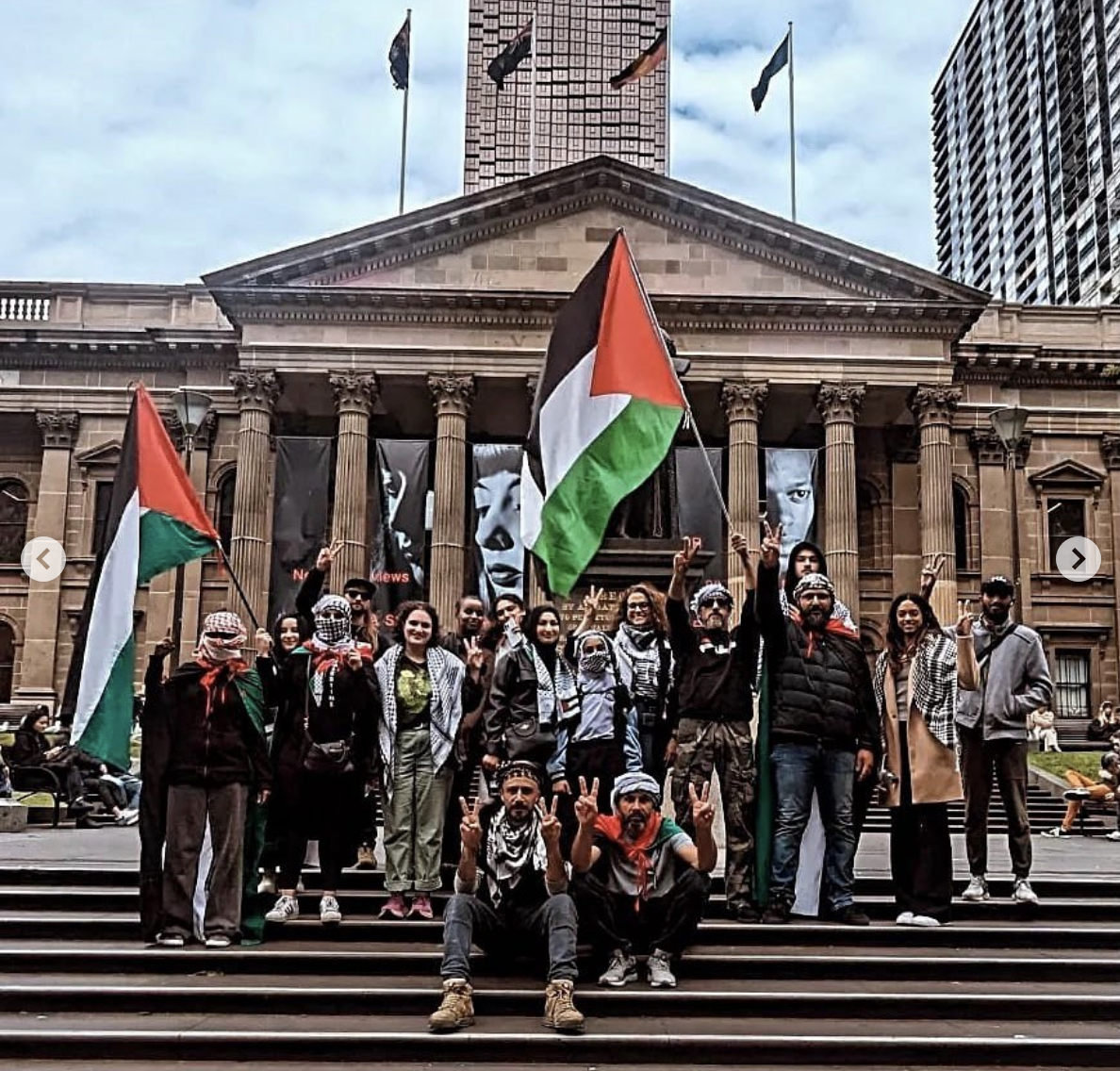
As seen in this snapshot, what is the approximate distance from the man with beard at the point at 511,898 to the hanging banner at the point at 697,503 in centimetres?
2288

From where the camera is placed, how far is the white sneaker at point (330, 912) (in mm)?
8156

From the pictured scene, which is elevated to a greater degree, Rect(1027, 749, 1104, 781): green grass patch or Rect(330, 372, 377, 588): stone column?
Rect(330, 372, 377, 588): stone column

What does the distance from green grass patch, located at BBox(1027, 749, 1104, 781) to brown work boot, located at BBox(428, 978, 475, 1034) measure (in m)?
19.3

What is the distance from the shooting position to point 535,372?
3328 cm

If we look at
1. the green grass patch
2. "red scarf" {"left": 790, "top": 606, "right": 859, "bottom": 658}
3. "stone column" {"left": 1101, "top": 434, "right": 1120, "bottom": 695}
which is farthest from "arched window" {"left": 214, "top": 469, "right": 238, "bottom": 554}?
"red scarf" {"left": 790, "top": 606, "right": 859, "bottom": 658}

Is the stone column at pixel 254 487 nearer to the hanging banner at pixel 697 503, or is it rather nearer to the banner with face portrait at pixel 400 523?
the banner with face portrait at pixel 400 523

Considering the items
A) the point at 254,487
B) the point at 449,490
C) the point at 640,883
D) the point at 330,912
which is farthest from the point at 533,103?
the point at 640,883

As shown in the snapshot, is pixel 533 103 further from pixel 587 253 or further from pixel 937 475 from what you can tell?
pixel 937 475

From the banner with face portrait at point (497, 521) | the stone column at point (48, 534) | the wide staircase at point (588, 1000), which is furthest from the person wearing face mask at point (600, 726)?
the stone column at point (48, 534)

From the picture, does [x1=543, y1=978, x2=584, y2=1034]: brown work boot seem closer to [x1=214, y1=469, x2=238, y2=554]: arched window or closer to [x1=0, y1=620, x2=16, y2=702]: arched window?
[x1=214, y1=469, x2=238, y2=554]: arched window

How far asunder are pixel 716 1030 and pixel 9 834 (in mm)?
10945

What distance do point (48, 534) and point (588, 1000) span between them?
3299 cm

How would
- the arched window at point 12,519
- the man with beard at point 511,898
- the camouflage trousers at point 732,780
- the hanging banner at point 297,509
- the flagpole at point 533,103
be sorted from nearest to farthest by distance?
the man with beard at point 511,898 < the camouflage trousers at point 732,780 < the hanging banner at point 297,509 < the arched window at point 12,519 < the flagpole at point 533,103

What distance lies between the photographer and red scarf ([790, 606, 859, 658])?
862cm
